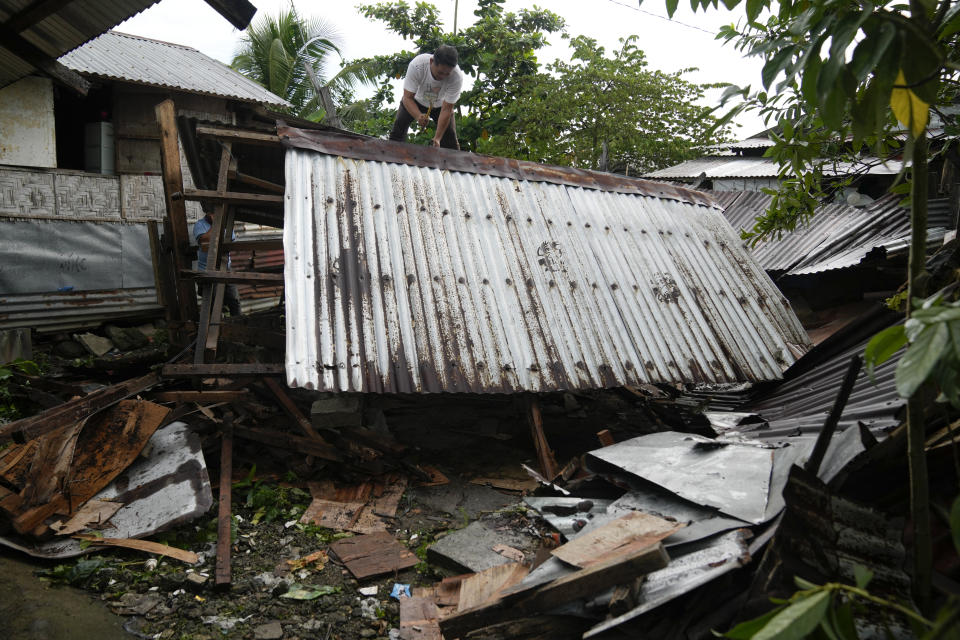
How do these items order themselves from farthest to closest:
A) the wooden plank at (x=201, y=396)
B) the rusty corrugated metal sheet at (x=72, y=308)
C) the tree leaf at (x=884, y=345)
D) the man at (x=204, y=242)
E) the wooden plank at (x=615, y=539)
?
1. the rusty corrugated metal sheet at (x=72, y=308)
2. the man at (x=204, y=242)
3. the wooden plank at (x=201, y=396)
4. the wooden plank at (x=615, y=539)
5. the tree leaf at (x=884, y=345)

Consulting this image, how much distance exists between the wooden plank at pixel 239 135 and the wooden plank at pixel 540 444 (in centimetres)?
355

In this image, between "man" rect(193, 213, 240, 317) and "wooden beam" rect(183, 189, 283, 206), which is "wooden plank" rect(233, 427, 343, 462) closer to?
"wooden beam" rect(183, 189, 283, 206)

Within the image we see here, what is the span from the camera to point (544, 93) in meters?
17.3

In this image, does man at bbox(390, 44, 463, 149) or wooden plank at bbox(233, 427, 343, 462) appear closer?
wooden plank at bbox(233, 427, 343, 462)

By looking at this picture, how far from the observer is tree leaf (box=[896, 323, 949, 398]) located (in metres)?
1.13

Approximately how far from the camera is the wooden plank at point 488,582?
3326 mm

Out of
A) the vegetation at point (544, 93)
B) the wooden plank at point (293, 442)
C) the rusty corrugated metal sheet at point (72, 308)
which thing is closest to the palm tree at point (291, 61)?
the vegetation at point (544, 93)

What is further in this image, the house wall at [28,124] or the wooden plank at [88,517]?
the house wall at [28,124]

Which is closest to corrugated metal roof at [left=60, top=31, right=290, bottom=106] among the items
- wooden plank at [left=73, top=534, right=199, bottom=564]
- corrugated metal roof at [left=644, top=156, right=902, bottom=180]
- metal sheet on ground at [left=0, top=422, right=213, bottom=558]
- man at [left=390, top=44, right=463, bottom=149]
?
man at [left=390, top=44, right=463, bottom=149]

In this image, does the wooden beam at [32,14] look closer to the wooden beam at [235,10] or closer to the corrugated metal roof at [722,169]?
the wooden beam at [235,10]

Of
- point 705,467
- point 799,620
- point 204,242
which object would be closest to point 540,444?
point 705,467

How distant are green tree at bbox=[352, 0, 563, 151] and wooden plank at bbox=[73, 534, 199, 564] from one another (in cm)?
1545

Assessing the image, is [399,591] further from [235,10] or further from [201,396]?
[235,10]

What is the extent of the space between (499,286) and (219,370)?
101 inches
